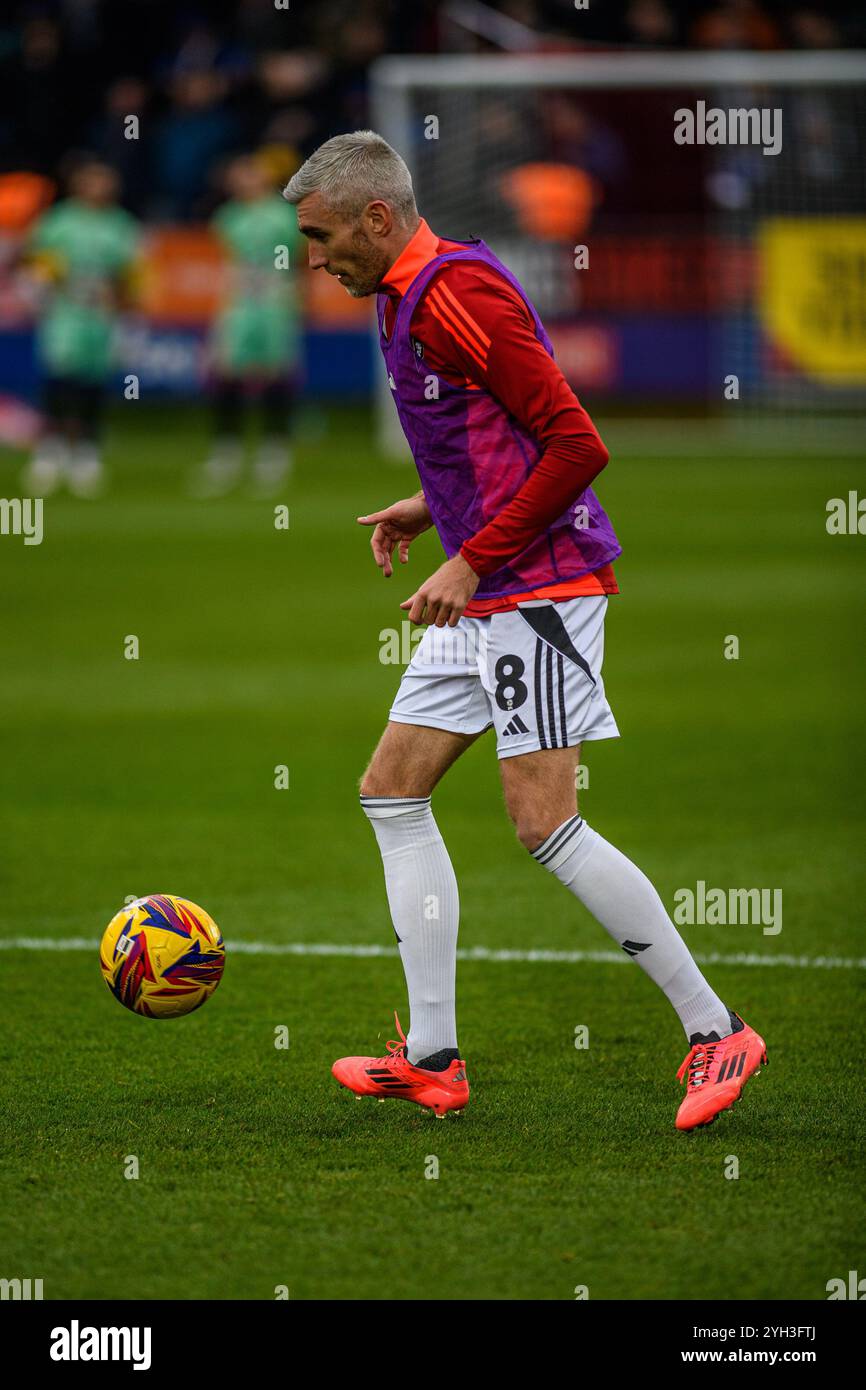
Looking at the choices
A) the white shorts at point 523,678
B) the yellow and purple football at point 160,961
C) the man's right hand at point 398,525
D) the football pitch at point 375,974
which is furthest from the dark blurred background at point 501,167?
the white shorts at point 523,678

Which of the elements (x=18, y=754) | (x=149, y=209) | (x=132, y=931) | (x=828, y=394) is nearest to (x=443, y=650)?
(x=132, y=931)

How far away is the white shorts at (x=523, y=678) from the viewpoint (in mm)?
4508

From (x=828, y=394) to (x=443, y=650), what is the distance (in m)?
17.6

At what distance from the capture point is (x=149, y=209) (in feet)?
83.4

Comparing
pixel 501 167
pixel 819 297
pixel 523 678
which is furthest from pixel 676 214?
pixel 523 678

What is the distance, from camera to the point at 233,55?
2741 centimetres

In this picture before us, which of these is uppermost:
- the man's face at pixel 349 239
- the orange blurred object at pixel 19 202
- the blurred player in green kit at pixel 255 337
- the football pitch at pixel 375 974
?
the orange blurred object at pixel 19 202

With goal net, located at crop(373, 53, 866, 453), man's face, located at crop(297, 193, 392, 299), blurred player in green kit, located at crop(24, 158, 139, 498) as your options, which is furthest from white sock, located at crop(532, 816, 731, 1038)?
goal net, located at crop(373, 53, 866, 453)

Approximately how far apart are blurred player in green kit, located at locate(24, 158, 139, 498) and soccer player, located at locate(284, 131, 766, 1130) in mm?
15602

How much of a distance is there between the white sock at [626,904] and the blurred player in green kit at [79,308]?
1585cm

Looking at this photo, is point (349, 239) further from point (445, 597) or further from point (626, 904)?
point (626, 904)

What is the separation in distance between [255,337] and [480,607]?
1692cm

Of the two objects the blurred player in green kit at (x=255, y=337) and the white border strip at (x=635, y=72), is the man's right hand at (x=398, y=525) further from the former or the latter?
the white border strip at (x=635, y=72)
